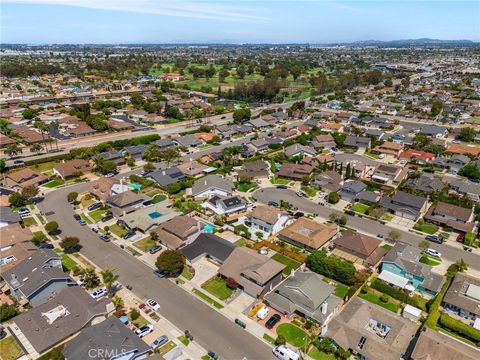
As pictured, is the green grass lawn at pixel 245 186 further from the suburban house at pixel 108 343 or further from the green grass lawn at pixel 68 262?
the suburban house at pixel 108 343

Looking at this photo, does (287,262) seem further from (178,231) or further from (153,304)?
(153,304)

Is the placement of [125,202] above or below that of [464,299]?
above

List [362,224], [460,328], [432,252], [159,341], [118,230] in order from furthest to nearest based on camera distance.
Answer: [362,224] → [118,230] → [432,252] → [460,328] → [159,341]

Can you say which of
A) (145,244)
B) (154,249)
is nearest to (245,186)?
(145,244)

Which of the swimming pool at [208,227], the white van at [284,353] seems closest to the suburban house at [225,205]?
the swimming pool at [208,227]

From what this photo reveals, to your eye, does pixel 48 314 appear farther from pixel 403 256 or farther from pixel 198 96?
pixel 198 96

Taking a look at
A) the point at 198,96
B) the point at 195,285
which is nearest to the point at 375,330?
the point at 195,285

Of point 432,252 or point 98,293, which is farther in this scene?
point 432,252
